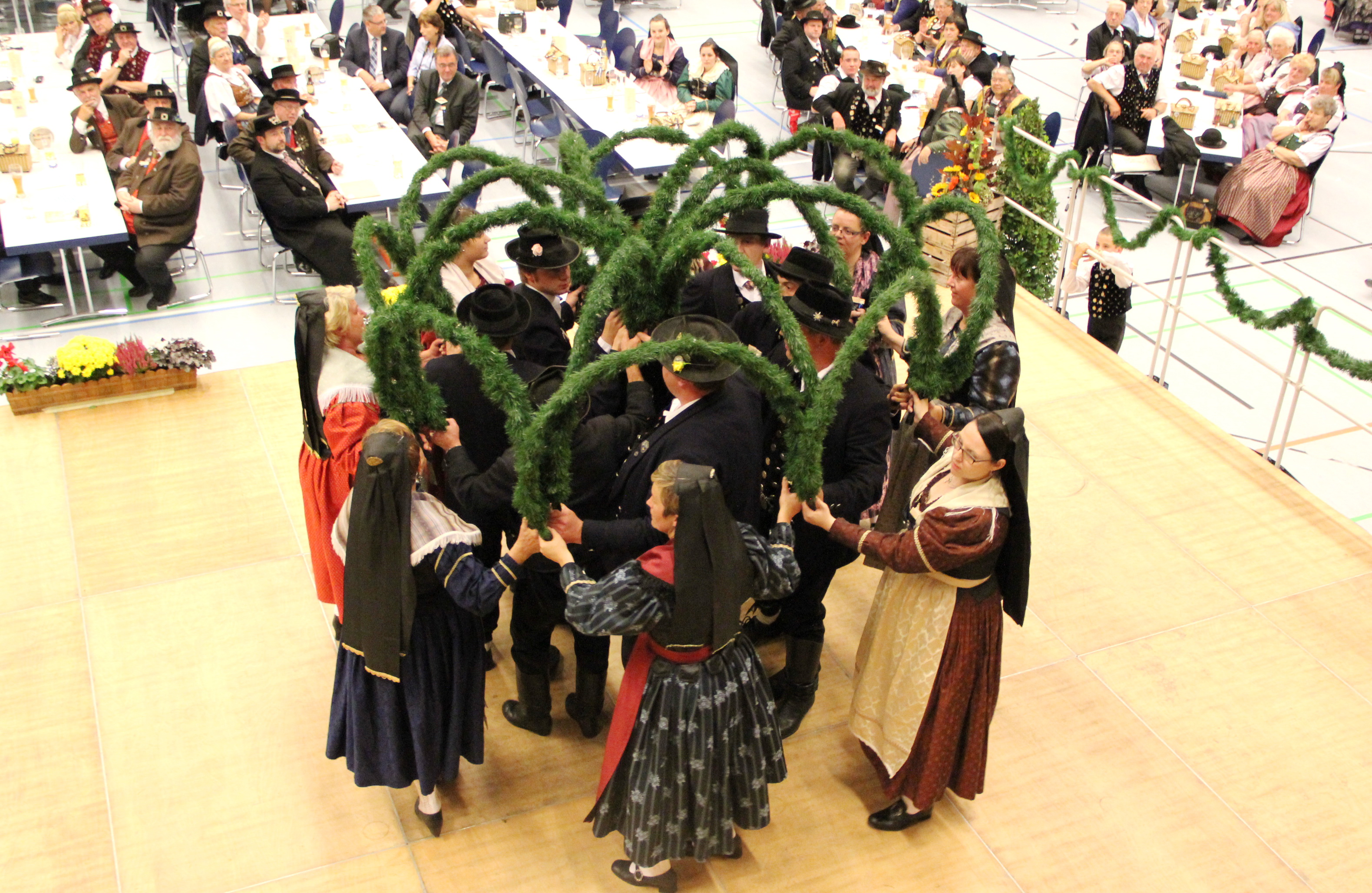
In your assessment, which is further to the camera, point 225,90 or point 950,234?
point 225,90

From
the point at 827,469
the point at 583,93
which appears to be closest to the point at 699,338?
the point at 827,469

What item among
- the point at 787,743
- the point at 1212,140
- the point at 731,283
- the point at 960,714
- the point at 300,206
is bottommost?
the point at 787,743

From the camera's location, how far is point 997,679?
421cm

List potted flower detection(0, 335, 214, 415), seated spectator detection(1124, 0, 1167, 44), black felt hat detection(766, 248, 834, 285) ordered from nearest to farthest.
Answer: black felt hat detection(766, 248, 834, 285) < potted flower detection(0, 335, 214, 415) < seated spectator detection(1124, 0, 1167, 44)

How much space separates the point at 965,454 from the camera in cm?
386

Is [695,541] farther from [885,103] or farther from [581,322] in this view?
[885,103]

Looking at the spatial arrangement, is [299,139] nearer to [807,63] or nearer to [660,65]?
[660,65]

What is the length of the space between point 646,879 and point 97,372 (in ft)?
14.9

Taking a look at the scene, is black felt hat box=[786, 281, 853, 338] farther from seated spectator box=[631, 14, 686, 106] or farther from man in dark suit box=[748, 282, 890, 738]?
seated spectator box=[631, 14, 686, 106]

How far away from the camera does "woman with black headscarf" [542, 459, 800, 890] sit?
12.0 feet

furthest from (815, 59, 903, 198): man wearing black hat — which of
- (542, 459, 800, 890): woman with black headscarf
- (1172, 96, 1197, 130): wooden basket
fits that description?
(542, 459, 800, 890): woman with black headscarf

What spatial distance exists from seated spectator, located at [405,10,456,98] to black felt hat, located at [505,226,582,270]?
19.0ft

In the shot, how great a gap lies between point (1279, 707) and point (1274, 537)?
4.05ft

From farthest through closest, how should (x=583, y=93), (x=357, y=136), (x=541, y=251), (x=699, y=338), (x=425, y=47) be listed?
(x=425, y=47), (x=583, y=93), (x=357, y=136), (x=541, y=251), (x=699, y=338)
